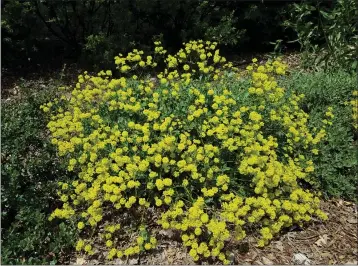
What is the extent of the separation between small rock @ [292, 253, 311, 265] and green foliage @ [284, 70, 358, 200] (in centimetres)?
68

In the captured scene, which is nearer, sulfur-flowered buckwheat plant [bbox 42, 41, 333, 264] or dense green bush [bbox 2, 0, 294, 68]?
sulfur-flowered buckwheat plant [bbox 42, 41, 333, 264]

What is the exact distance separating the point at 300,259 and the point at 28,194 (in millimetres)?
1896

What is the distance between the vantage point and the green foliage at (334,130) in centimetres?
357

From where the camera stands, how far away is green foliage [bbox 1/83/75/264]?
2.83 metres

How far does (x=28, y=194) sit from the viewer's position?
10.1ft

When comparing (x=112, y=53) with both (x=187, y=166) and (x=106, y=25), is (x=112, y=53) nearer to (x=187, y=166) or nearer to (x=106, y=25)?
(x=106, y=25)

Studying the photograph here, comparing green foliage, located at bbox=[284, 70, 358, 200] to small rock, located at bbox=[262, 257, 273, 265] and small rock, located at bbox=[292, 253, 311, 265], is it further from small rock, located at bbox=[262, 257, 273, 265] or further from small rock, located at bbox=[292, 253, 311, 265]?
small rock, located at bbox=[262, 257, 273, 265]

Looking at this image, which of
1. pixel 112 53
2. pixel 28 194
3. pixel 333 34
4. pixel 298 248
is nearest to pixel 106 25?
pixel 112 53

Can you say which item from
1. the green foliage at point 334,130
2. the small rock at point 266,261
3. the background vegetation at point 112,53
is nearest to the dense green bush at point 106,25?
the background vegetation at point 112,53

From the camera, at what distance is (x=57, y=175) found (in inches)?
133

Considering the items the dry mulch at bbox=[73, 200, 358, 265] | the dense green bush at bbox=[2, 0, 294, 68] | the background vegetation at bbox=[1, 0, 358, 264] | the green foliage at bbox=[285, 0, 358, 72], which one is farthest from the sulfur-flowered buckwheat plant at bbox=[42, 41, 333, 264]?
the dense green bush at bbox=[2, 0, 294, 68]

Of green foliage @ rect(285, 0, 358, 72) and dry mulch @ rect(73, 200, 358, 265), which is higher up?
green foliage @ rect(285, 0, 358, 72)

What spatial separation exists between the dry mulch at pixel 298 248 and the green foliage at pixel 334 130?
27 centimetres

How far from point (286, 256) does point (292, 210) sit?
1.02 feet
